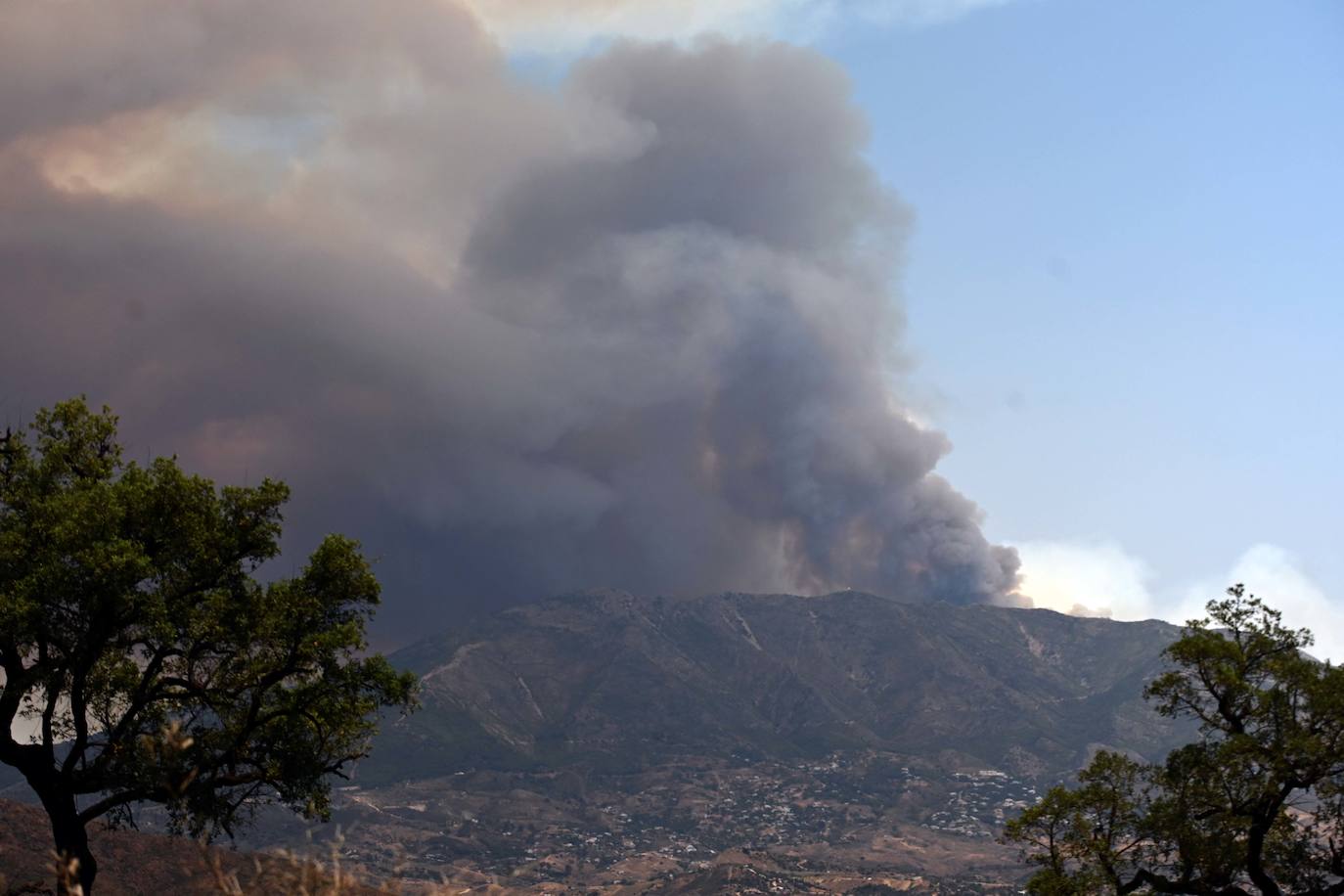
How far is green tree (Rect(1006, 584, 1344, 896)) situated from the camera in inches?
1316

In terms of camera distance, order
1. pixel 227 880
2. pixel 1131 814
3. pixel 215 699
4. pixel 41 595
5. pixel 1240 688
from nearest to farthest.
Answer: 1. pixel 227 880
2. pixel 41 595
3. pixel 215 699
4. pixel 1240 688
5. pixel 1131 814

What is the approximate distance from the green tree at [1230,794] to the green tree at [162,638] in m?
22.2

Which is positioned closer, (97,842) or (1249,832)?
(1249,832)

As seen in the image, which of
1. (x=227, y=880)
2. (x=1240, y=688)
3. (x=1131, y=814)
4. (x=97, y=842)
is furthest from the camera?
(x=97, y=842)

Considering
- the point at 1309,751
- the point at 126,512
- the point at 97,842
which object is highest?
the point at 126,512

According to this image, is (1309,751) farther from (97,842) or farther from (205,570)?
(97,842)

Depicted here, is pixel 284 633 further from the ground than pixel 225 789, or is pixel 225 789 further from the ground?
pixel 284 633

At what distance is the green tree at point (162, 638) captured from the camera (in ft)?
100

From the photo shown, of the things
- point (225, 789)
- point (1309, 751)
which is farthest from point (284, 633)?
point (1309, 751)

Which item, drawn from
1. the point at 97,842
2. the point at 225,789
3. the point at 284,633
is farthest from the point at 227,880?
the point at 97,842

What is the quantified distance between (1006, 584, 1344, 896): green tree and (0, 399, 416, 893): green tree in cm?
2222

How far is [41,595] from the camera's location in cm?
3048

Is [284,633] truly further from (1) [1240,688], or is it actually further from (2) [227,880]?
(1) [1240,688]

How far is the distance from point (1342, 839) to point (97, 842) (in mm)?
121576
